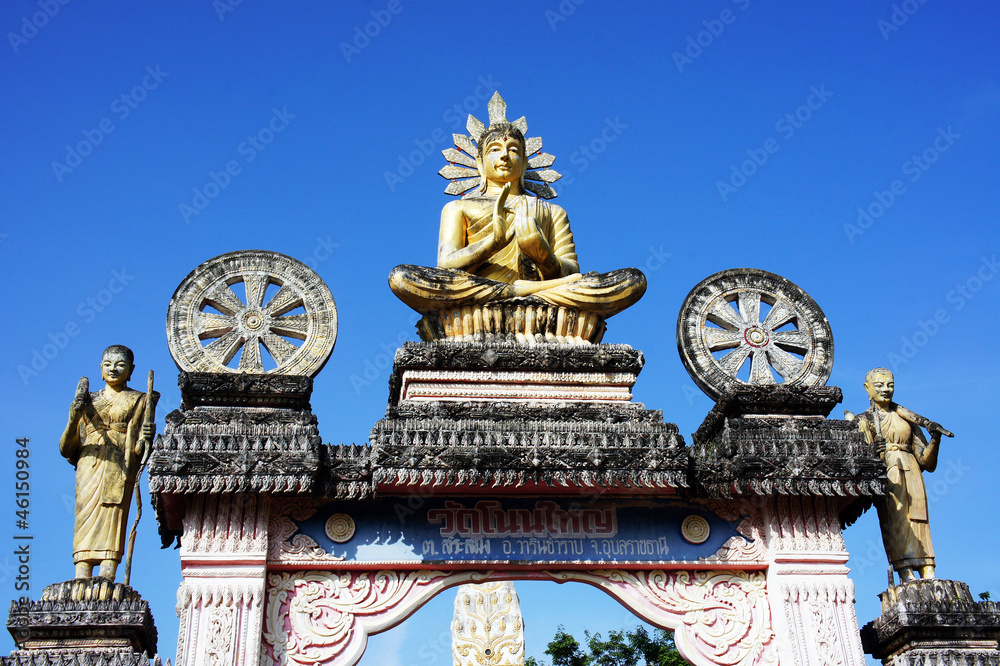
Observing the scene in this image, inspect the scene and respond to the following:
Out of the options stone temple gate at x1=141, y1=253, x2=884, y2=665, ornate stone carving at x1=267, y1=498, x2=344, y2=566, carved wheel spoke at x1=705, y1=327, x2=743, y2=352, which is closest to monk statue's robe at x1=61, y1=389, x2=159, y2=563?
stone temple gate at x1=141, y1=253, x2=884, y2=665

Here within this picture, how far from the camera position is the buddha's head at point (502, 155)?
15.4m

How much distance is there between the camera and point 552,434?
37.1 feet

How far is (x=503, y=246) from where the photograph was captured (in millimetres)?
14430

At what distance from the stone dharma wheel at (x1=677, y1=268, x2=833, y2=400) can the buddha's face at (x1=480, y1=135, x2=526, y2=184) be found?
3.75m

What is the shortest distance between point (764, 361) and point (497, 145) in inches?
205

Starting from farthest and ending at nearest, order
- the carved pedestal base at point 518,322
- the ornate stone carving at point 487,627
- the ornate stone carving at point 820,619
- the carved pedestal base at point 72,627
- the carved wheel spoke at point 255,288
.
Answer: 1. the ornate stone carving at point 487,627
2. the carved pedestal base at point 518,322
3. the carved wheel spoke at point 255,288
4. the ornate stone carving at point 820,619
5. the carved pedestal base at point 72,627

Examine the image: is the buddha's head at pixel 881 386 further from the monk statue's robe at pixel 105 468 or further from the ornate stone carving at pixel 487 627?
the monk statue's robe at pixel 105 468

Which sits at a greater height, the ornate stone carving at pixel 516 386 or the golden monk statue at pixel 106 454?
the ornate stone carving at pixel 516 386

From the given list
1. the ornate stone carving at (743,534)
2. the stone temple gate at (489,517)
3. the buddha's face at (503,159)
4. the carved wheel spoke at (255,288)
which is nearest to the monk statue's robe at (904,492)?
the stone temple gate at (489,517)

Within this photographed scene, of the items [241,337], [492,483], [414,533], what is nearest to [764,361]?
[492,483]

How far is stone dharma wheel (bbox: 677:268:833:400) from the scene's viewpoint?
1266cm

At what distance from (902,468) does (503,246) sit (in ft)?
18.9

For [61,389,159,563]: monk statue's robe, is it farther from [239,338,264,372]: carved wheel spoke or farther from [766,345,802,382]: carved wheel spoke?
[766,345,802,382]: carved wheel spoke

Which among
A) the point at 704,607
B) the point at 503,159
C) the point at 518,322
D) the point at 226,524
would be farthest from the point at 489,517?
the point at 503,159
